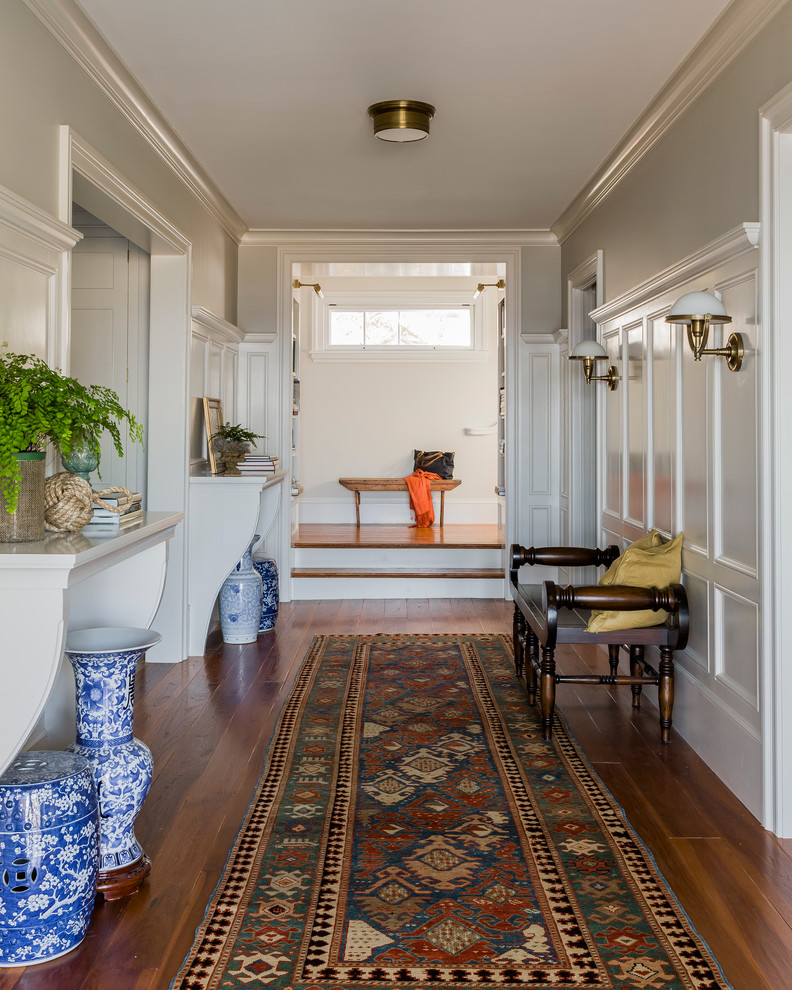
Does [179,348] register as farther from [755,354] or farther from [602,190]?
[755,354]

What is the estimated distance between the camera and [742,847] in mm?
2621

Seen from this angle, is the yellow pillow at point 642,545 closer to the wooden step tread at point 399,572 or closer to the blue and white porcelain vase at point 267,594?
the blue and white porcelain vase at point 267,594

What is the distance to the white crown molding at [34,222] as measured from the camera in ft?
8.35

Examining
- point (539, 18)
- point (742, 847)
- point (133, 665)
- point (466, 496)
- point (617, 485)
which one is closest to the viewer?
point (133, 665)

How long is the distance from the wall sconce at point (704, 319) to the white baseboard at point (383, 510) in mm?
6473

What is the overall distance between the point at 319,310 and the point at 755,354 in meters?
7.34

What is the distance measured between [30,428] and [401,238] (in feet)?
16.0

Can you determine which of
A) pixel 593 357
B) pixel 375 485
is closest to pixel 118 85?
pixel 593 357

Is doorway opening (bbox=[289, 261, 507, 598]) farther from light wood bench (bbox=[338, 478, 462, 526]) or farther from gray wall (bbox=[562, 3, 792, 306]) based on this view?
gray wall (bbox=[562, 3, 792, 306])

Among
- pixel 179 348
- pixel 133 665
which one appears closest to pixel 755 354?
pixel 133 665

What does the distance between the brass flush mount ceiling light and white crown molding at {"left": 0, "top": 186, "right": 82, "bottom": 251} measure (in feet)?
5.34

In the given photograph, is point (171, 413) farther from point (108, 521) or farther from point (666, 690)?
point (666, 690)

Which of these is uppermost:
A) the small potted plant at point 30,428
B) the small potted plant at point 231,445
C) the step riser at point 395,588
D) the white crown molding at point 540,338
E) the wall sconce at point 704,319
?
the white crown molding at point 540,338

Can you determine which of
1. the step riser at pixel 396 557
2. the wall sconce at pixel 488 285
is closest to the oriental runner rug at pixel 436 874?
the step riser at pixel 396 557
